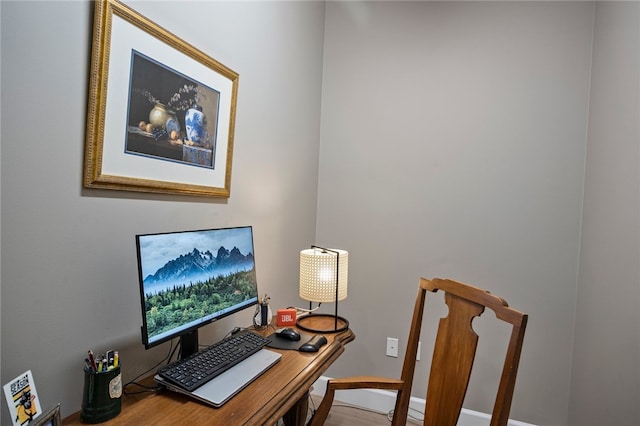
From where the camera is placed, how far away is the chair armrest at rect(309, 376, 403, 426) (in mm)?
1279

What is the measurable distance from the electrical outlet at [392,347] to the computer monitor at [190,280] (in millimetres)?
1211

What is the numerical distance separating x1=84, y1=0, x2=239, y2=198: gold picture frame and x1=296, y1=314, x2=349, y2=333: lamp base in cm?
68

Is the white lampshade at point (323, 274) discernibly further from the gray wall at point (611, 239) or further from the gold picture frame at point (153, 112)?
the gray wall at point (611, 239)

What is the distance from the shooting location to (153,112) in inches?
47.6

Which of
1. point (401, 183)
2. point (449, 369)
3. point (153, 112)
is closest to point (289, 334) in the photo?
point (449, 369)

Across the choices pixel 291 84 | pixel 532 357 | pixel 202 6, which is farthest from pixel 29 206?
pixel 532 357

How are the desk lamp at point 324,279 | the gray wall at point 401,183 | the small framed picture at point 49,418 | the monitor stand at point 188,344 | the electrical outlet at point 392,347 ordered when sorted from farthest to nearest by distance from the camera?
the electrical outlet at point 392,347, the desk lamp at point 324,279, the monitor stand at point 188,344, the gray wall at point 401,183, the small framed picture at point 49,418

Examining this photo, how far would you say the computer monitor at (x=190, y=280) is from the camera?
1002mm

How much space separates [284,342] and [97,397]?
2.21 feet

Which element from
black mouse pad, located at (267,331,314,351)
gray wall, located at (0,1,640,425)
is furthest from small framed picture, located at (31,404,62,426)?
black mouse pad, located at (267,331,314,351)

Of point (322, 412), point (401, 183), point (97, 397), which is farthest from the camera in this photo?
point (401, 183)

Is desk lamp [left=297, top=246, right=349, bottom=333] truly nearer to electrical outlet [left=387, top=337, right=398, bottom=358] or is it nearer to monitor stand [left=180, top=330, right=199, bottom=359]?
monitor stand [left=180, top=330, right=199, bottom=359]

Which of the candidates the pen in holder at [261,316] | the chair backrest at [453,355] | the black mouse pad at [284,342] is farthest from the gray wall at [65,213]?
the chair backrest at [453,355]

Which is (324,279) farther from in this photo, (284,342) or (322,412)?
(322,412)
